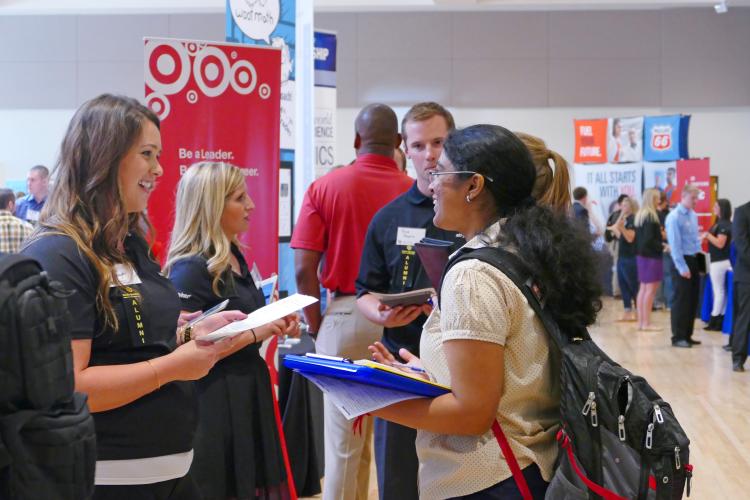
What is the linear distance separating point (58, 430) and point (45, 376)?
63 mm

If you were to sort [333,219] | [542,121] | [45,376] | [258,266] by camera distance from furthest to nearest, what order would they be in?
[542,121], [258,266], [333,219], [45,376]

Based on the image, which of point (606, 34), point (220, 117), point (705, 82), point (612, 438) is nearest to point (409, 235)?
point (220, 117)

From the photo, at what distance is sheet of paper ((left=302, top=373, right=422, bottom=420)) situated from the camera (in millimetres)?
1709

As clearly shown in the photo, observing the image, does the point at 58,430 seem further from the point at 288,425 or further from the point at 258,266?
the point at 288,425

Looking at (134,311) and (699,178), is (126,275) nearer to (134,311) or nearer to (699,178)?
(134,311)

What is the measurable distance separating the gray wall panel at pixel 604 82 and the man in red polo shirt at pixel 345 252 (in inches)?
498

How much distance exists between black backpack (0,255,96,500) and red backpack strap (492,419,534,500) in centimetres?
92

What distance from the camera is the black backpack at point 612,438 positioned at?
1.56 m

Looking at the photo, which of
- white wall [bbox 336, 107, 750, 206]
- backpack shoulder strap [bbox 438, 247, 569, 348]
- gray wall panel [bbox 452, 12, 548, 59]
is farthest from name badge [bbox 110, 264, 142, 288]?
gray wall panel [bbox 452, 12, 548, 59]

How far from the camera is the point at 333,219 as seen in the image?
3.58 meters

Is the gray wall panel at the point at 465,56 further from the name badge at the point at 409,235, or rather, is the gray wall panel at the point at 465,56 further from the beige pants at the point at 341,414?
the name badge at the point at 409,235

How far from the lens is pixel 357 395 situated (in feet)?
5.71

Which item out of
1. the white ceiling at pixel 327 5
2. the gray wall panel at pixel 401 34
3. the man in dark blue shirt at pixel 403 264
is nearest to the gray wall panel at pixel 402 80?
the gray wall panel at pixel 401 34

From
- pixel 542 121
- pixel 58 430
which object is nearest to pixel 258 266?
pixel 58 430
